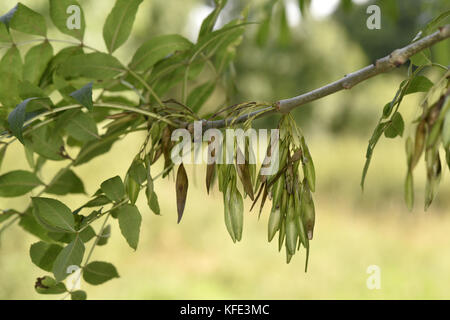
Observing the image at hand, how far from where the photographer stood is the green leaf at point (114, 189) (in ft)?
1.38

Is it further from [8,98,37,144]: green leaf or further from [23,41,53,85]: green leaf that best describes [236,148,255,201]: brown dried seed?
[23,41,53,85]: green leaf

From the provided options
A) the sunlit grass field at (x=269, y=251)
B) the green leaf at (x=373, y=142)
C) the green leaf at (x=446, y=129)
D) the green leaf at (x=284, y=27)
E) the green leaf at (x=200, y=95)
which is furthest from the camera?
the sunlit grass field at (x=269, y=251)

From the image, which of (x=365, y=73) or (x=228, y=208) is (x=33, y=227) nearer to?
(x=228, y=208)

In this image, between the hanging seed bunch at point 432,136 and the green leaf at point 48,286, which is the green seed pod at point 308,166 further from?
the green leaf at point 48,286

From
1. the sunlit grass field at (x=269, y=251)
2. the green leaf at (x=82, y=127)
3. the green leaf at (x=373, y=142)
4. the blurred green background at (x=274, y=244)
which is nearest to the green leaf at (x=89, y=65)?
the green leaf at (x=82, y=127)

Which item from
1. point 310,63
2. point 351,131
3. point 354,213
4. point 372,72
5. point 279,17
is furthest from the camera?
point 351,131

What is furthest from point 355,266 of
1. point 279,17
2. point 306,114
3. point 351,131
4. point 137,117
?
point 351,131

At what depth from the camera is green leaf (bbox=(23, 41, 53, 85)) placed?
1.73 ft

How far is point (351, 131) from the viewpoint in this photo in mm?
6770

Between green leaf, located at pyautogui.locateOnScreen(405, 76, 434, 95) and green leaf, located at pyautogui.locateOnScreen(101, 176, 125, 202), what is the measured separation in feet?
0.80

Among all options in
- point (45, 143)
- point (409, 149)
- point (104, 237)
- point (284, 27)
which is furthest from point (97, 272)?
point (284, 27)

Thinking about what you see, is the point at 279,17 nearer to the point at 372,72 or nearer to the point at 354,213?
the point at 372,72

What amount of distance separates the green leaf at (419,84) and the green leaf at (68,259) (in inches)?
11.6

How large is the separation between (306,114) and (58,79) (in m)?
5.98
